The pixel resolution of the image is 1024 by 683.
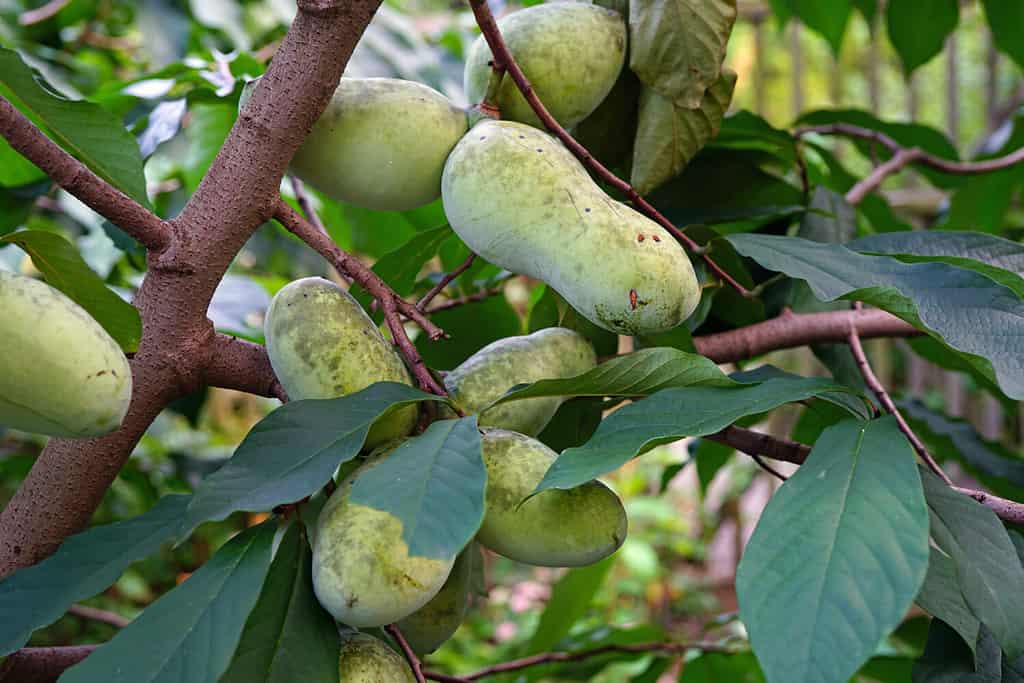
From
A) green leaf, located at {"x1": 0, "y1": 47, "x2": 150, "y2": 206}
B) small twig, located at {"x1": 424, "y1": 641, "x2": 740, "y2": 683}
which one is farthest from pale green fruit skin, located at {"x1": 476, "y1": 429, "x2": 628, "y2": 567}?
small twig, located at {"x1": 424, "y1": 641, "x2": 740, "y2": 683}

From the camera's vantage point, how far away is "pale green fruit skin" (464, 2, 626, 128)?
558 millimetres

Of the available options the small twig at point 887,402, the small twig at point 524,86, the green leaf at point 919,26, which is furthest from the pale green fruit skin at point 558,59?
the green leaf at point 919,26

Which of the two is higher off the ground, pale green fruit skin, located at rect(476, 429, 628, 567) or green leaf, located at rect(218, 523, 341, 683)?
pale green fruit skin, located at rect(476, 429, 628, 567)

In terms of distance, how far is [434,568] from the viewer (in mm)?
416

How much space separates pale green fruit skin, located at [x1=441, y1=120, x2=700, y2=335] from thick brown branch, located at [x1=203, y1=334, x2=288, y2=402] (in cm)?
13

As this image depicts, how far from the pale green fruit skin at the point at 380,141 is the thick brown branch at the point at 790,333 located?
0.94ft

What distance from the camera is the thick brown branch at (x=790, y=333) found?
28.8 inches

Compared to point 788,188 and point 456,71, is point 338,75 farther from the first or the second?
point 456,71

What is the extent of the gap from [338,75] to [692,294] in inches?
8.3

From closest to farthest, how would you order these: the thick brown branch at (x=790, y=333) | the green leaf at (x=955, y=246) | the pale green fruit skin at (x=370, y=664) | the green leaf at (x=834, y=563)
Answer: the green leaf at (x=834, y=563)
the pale green fruit skin at (x=370, y=664)
the green leaf at (x=955, y=246)
the thick brown branch at (x=790, y=333)

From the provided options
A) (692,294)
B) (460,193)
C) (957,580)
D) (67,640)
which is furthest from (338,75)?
(67,640)

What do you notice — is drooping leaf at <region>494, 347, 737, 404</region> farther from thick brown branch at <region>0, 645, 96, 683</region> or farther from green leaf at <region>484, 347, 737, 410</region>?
thick brown branch at <region>0, 645, 96, 683</region>

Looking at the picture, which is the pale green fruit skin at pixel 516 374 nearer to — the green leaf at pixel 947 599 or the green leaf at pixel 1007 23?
the green leaf at pixel 947 599

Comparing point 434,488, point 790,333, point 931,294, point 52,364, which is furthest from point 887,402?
point 52,364
